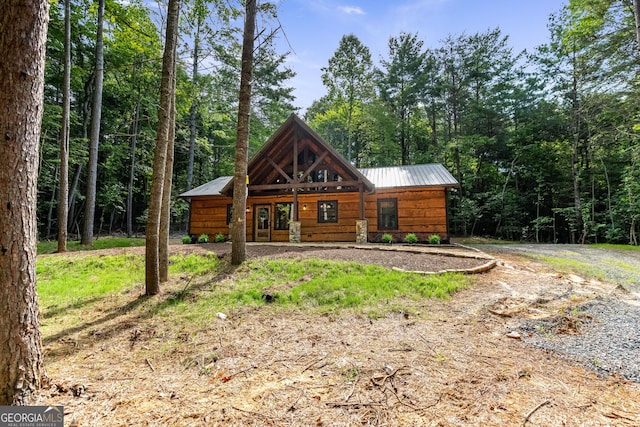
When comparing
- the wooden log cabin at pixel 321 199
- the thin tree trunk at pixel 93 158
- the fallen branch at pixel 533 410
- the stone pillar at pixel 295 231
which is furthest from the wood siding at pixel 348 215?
the fallen branch at pixel 533 410

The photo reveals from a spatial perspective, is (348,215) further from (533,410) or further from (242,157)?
(533,410)

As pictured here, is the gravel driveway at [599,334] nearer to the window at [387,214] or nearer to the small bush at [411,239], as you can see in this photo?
the small bush at [411,239]

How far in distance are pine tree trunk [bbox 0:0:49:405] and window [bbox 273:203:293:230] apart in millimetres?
11629

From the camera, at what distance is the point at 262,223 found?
1398 cm

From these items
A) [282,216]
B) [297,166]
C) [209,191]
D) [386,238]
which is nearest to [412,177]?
[386,238]

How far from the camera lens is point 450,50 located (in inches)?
826

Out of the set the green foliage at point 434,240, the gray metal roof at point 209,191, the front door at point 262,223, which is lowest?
the green foliage at point 434,240

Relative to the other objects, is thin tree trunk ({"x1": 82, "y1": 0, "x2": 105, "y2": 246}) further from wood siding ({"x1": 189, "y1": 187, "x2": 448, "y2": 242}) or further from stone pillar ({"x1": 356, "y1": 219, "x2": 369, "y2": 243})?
stone pillar ({"x1": 356, "y1": 219, "x2": 369, "y2": 243})

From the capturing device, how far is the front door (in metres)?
13.8

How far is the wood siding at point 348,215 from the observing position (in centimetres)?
1222

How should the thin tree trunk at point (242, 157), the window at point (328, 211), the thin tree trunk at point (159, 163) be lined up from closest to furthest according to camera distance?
the thin tree trunk at point (159, 163)
the thin tree trunk at point (242, 157)
the window at point (328, 211)

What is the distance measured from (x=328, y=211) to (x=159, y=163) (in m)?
9.19

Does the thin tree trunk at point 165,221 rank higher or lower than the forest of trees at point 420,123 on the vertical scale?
lower

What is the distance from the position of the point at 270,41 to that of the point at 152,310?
21.9 ft
